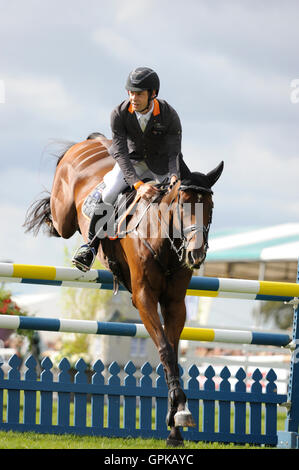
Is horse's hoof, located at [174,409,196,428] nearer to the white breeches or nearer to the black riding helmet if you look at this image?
the white breeches

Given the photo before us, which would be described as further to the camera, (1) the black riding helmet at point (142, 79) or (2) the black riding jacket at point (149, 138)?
(2) the black riding jacket at point (149, 138)

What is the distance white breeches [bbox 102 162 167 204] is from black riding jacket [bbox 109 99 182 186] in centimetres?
4

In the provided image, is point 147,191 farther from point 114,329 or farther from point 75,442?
point 75,442

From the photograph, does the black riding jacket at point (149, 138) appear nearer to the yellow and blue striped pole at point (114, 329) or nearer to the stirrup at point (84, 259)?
the stirrup at point (84, 259)

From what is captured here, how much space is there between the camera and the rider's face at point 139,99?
5133mm

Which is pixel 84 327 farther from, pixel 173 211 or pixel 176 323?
pixel 173 211

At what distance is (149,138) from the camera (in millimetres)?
5414

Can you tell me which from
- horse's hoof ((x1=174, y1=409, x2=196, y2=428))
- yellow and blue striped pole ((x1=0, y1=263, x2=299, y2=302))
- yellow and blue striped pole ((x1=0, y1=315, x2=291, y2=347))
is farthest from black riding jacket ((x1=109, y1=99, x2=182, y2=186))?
horse's hoof ((x1=174, y1=409, x2=196, y2=428))

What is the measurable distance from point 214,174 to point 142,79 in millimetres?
899

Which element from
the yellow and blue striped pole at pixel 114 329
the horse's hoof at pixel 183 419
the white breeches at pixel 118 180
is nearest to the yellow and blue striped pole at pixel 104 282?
the yellow and blue striped pole at pixel 114 329

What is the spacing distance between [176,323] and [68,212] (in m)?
2.00

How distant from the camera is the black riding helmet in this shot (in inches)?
198

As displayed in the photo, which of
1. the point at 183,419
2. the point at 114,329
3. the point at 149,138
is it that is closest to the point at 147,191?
the point at 149,138

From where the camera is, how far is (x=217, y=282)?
5.67 meters
